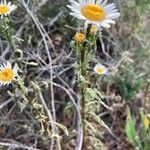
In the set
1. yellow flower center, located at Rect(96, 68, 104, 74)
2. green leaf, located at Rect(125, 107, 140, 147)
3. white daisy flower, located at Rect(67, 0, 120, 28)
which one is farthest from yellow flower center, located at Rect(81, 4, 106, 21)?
green leaf, located at Rect(125, 107, 140, 147)

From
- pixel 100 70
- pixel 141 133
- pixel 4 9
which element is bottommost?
pixel 141 133

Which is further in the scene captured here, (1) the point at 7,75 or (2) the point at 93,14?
(1) the point at 7,75

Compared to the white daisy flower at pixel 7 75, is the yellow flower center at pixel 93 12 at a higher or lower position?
higher

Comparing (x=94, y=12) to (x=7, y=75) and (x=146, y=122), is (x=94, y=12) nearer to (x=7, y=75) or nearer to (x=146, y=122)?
(x=7, y=75)

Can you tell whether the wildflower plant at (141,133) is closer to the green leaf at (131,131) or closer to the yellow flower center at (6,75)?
the green leaf at (131,131)

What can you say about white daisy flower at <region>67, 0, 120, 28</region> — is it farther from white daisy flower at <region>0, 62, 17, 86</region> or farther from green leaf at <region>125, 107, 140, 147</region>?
green leaf at <region>125, 107, 140, 147</region>

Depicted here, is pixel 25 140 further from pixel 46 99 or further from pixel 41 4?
pixel 41 4

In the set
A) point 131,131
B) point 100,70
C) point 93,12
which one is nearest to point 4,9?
point 93,12

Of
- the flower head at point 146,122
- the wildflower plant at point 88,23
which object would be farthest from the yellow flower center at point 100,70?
the flower head at point 146,122
